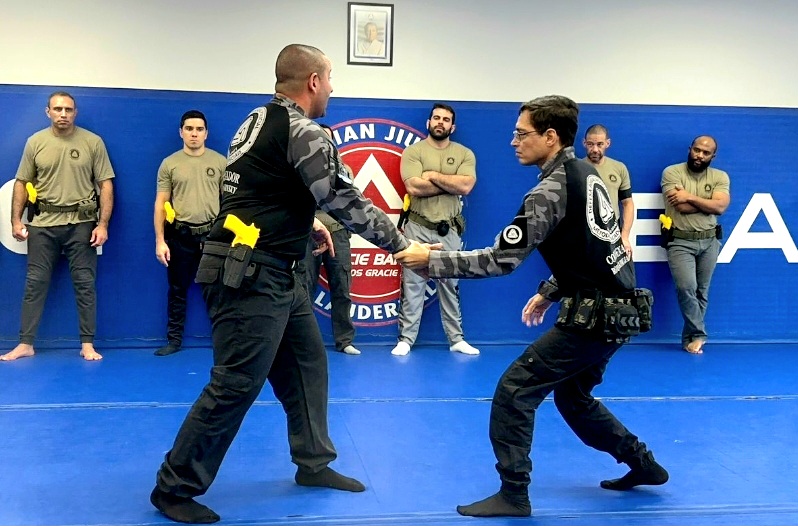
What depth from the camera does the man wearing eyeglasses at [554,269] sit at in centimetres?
348

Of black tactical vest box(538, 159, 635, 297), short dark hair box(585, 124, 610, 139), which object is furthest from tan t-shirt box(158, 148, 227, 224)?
black tactical vest box(538, 159, 635, 297)

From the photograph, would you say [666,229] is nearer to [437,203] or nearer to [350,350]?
[437,203]

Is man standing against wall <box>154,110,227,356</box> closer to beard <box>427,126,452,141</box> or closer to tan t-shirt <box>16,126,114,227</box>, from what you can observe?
tan t-shirt <box>16,126,114,227</box>

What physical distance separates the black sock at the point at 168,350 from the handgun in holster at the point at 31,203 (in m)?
1.61

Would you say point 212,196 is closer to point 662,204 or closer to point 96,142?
point 96,142

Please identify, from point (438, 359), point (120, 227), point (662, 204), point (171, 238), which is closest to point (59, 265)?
point (120, 227)

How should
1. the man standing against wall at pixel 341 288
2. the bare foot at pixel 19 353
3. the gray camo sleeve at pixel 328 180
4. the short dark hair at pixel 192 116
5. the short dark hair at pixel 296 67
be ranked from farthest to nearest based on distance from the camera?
the man standing against wall at pixel 341 288 < the short dark hair at pixel 192 116 < the bare foot at pixel 19 353 < the short dark hair at pixel 296 67 < the gray camo sleeve at pixel 328 180

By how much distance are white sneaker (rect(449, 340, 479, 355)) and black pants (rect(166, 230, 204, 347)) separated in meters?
2.52

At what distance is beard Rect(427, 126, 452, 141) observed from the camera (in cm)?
731

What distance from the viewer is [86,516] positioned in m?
3.51

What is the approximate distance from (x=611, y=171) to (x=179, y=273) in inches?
165

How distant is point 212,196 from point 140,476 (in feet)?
11.8

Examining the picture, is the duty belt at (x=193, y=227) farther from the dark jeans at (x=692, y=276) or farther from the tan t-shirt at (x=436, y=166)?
the dark jeans at (x=692, y=276)

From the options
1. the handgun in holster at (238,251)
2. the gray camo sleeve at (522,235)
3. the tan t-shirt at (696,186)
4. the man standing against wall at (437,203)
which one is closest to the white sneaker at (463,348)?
the man standing against wall at (437,203)
